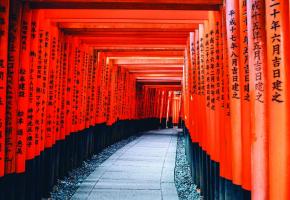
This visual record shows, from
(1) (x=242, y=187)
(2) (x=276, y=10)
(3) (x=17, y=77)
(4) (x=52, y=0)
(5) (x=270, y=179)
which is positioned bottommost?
(1) (x=242, y=187)

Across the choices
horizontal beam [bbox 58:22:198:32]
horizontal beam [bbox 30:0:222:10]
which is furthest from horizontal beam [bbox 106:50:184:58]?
horizontal beam [bbox 30:0:222:10]

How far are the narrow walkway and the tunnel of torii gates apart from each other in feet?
2.38

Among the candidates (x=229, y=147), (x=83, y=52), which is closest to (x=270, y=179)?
(x=229, y=147)

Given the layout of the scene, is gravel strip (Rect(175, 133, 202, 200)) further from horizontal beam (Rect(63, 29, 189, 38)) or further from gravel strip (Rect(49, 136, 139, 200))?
horizontal beam (Rect(63, 29, 189, 38))

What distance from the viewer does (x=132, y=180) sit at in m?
8.98

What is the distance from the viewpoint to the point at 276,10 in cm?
298

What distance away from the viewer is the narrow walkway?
7.51m

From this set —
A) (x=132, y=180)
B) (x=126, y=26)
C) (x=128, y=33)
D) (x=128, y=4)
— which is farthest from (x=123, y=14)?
(x=132, y=180)

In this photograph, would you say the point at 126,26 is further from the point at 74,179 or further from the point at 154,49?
the point at 74,179

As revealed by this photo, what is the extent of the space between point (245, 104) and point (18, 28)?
3.25 metres

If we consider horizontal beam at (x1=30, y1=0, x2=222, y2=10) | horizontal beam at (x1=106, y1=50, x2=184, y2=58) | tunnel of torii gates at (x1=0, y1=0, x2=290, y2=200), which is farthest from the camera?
horizontal beam at (x1=106, y1=50, x2=184, y2=58)

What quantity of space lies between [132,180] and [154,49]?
14.6ft

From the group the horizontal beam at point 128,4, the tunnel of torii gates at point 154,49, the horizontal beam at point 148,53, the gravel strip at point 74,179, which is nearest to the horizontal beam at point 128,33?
the tunnel of torii gates at point 154,49

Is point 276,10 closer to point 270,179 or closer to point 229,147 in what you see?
point 270,179
